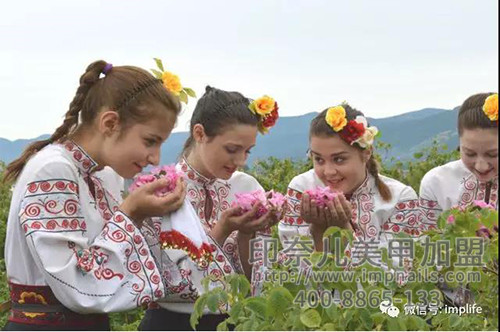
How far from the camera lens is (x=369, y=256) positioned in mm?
2463

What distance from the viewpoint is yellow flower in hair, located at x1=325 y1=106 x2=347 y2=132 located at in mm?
3705

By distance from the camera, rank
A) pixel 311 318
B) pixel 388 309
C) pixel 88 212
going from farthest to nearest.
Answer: pixel 88 212 < pixel 388 309 < pixel 311 318

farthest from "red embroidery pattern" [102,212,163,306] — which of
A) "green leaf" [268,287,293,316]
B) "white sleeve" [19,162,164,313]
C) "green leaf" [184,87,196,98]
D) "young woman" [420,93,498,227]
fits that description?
"young woman" [420,93,498,227]

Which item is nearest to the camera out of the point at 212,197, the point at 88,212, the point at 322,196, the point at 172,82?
the point at 88,212

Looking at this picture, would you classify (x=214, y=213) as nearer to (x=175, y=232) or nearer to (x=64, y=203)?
(x=175, y=232)

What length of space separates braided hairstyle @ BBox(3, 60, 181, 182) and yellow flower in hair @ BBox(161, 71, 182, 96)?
8 centimetres

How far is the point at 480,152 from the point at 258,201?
1.10 meters

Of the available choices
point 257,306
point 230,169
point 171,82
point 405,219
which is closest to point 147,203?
→ point 171,82

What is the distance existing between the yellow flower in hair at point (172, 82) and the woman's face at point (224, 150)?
15.4 inches

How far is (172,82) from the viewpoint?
3.14 metres

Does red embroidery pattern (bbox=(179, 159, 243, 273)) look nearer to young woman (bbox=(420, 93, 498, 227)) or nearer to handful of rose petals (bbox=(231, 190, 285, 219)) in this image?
handful of rose petals (bbox=(231, 190, 285, 219))

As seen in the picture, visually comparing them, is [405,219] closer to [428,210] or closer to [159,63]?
[428,210]

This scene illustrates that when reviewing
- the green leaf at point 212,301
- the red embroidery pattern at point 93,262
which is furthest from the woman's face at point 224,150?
the green leaf at point 212,301

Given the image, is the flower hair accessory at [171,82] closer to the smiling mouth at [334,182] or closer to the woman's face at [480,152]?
the smiling mouth at [334,182]
